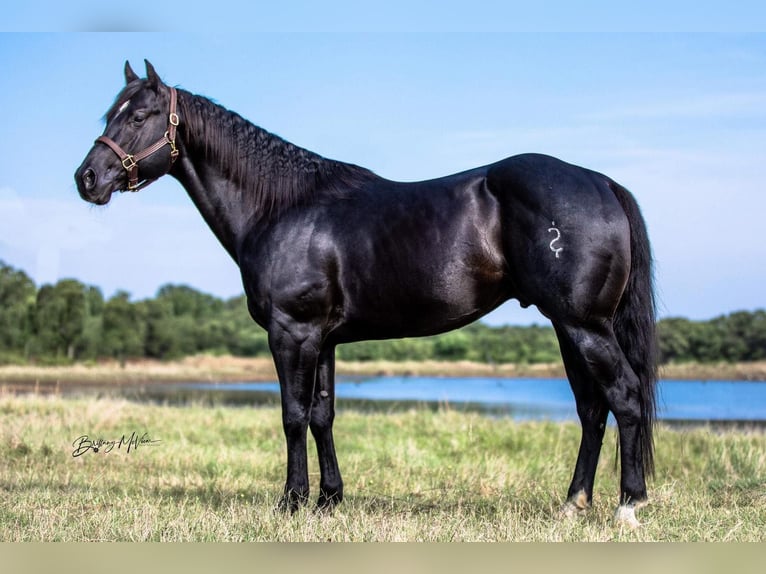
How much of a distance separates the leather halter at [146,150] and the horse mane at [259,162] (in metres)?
0.09

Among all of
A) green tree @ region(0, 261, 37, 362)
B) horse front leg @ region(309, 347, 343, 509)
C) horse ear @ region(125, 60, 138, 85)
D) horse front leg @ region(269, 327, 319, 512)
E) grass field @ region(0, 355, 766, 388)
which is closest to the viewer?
horse front leg @ region(269, 327, 319, 512)

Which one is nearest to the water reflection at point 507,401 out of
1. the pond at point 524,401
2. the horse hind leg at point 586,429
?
the pond at point 524,401

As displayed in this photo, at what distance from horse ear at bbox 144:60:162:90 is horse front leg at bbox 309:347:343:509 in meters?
2.09

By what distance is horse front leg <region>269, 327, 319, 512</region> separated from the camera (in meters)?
4.55

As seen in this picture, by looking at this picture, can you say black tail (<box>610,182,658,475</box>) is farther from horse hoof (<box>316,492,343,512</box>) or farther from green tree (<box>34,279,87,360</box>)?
green tree (<box>34,279,87,360</box>)

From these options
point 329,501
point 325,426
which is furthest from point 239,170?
point 329,501

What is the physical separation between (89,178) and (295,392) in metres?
1.92

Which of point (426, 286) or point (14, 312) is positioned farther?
point (14, 312)

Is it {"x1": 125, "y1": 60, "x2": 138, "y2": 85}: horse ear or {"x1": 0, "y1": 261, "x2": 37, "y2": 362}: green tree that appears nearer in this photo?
{"x1": 125, "y1": 60, "x2": 138, "y2": 85}: horse ear

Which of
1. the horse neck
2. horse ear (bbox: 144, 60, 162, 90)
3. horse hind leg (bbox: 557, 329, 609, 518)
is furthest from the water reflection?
horse ear (bbox: 144, 60, 162, 90)

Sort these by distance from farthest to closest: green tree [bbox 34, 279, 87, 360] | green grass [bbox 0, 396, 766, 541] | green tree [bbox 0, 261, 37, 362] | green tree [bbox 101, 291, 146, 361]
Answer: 1. green tree [bbox 101, 291, 146, 361]
2. green tree [bbox 34, 279, 87, 360]
3. green tree [bbox 0, 261, 37, 362]
4. green grass [bbox 0, 396, 766, 541]

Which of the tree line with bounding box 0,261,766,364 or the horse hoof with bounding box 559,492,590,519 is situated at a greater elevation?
the tree line with bounding box 0,261,766,364

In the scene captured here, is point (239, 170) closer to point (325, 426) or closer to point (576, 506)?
point (325, 426)

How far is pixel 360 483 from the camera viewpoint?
6258 mm
